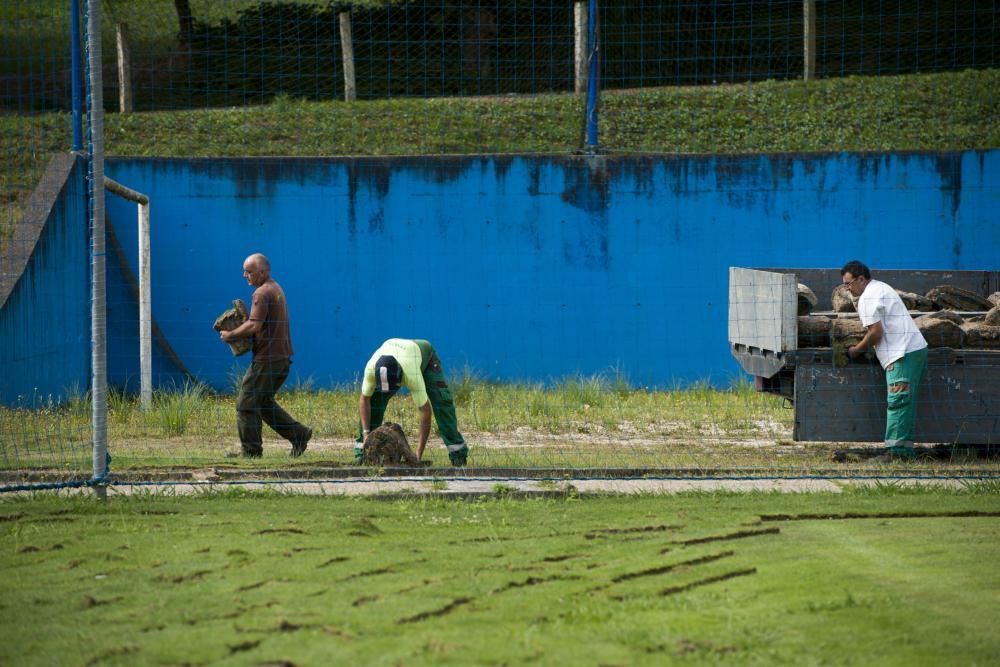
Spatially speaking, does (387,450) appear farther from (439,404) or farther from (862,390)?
(862,390)

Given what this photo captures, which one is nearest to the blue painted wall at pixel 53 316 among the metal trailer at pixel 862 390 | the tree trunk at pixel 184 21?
the tree trunk at pixel 184 21

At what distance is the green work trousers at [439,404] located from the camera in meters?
9.44

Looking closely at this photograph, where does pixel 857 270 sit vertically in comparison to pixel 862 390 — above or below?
above

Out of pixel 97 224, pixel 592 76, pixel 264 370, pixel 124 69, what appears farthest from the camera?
pixel 124 69

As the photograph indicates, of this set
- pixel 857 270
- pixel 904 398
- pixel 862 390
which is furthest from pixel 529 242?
pixel 904 398

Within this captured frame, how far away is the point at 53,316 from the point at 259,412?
4.01 m

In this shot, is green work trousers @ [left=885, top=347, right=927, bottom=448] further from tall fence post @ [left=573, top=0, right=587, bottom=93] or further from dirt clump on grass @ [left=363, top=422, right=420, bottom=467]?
tall fence post @ [left=573, top=0, right=587, bottom=93]

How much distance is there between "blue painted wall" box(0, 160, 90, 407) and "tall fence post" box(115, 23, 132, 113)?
3.09 m

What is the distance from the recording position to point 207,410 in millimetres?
12617

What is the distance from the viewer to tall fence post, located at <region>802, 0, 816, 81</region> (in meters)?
16.8

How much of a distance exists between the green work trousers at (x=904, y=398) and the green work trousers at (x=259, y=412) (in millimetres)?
4671

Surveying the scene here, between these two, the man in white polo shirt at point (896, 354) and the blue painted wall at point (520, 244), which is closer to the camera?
the man in white polo shirt at point (896, 354)

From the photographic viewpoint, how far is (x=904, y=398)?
32.2 feet

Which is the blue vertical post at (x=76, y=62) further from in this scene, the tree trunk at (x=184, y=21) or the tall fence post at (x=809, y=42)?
the tall fence post at (x=809, y=42)
